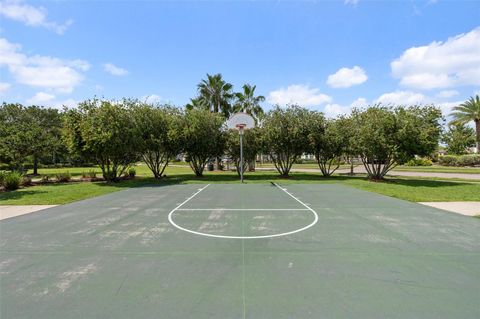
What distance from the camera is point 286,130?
21.9 meters

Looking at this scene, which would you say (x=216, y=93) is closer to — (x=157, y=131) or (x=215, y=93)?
(x=215, y=93)

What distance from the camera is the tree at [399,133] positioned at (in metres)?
17.5

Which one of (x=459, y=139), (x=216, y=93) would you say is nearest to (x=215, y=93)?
(x=216, y=93)

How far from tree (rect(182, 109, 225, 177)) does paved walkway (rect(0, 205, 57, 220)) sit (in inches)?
499

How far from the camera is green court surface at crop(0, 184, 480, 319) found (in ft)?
10.2

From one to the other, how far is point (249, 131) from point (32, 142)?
51.9ft

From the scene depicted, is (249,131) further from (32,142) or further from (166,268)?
(166,268)

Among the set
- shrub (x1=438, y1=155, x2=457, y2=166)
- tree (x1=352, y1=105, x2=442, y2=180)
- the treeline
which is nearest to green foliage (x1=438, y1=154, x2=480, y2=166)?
shrub (x1=438, y1=155, x2=457, y2=166)

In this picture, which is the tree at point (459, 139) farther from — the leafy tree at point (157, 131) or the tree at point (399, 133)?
the leafy tree at point (157, 131)

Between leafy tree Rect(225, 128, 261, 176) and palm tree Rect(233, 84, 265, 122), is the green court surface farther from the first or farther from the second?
palm tree Rect(233, 84, 265, 122)

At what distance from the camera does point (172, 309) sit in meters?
3.04

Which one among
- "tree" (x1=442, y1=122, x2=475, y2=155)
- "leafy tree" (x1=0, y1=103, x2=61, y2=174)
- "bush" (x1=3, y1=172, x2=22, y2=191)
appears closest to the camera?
"bush" (x1=3, y1=172, x2=22, y2=191)

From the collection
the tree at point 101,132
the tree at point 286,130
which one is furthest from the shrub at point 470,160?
the tree at point 101,132

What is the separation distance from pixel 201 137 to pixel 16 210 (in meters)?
14.1
